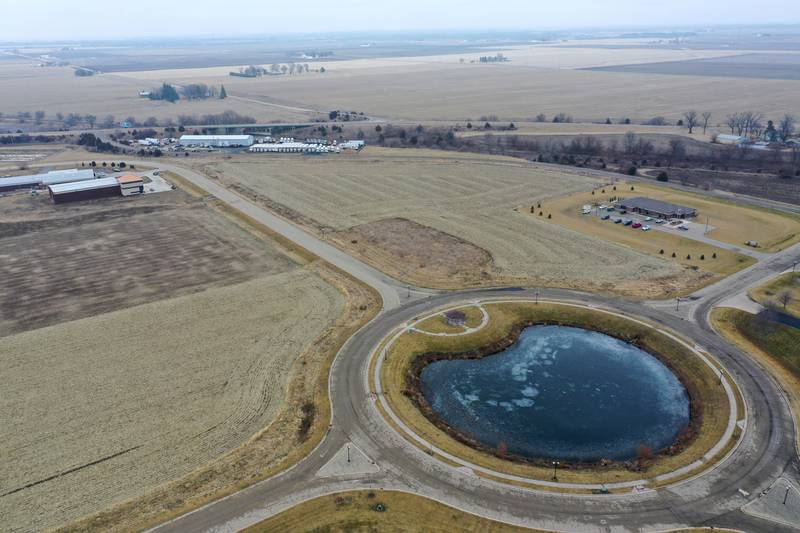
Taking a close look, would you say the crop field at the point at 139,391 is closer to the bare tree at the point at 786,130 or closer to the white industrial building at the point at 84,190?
the white industrial building at the point at 84,190

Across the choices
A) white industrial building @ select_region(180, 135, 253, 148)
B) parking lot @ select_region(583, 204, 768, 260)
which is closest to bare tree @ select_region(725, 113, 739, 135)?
parking lot @ select_region(583, 204, 768, 260)

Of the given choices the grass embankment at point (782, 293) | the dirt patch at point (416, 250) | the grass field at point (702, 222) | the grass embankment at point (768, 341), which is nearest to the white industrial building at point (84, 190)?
the dirt patch at point (416, 250)

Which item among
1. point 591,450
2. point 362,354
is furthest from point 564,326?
point 362,354

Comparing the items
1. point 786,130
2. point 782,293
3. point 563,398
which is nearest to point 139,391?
point 563,398

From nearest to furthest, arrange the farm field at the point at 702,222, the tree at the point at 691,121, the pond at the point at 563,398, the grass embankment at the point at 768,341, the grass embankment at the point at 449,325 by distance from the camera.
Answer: the pond at the point at 563,398
the grass embankment at the point at 768,341
the grass embankment at the point at 449,325
the farm field at the point at 702,222
the tree at the point at 691,121

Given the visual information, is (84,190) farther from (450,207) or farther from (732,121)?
(732,121)

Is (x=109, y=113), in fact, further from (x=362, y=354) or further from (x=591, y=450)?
(x=591, y=450)
